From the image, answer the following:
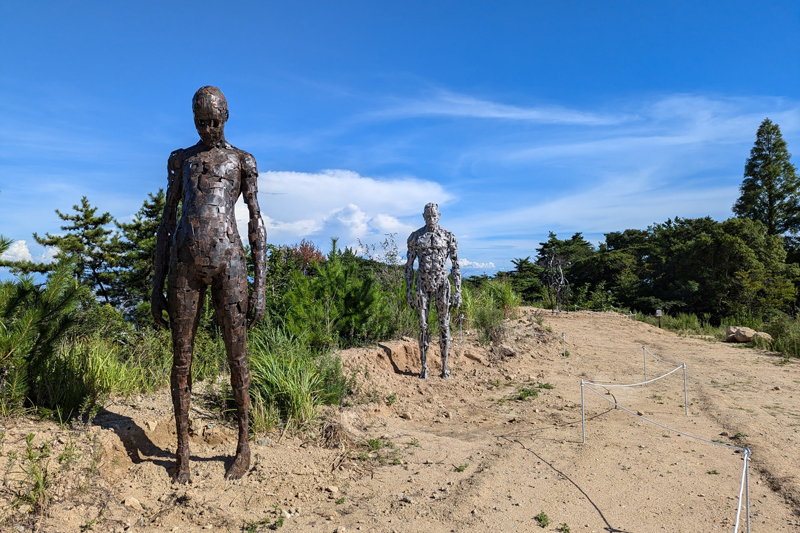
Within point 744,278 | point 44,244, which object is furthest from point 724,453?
point 744,278

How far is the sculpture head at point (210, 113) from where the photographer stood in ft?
11.0

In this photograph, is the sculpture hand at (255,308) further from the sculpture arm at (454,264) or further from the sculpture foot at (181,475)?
the sculpture arm at (454,264)

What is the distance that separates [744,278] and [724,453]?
1492 cm

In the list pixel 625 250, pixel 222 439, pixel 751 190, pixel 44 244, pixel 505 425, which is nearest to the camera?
pixel 222 439

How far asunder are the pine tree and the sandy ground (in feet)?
62.2

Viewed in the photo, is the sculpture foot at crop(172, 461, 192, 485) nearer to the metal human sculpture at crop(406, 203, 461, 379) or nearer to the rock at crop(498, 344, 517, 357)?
the metal human sculpture at crop(406, 203, 461, 379)

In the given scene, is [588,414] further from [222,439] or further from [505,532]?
[222,439]

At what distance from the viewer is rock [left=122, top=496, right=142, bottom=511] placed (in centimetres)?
312

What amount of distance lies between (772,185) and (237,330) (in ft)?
82.3

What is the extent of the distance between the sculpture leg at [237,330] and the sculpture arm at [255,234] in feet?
0.33

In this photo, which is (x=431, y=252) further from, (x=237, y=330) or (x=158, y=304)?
(x=158, y=304)

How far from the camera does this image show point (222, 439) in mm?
4051

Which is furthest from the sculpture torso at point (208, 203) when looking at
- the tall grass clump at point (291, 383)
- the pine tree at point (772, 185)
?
the pine tree at point (772, 185)

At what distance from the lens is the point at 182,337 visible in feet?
11.1
